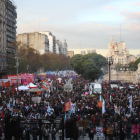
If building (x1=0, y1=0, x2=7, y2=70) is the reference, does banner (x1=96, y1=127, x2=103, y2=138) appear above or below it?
below

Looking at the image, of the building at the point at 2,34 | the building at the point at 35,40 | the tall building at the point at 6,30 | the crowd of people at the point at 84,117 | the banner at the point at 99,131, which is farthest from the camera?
the building at the point at 35,40

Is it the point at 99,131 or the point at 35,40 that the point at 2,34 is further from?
the point at 35,40

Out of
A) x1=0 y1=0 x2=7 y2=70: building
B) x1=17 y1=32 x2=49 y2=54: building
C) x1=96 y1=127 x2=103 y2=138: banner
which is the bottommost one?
x1=96 y1=127 x2=103 y2=138: banner

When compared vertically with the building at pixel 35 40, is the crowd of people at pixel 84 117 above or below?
below

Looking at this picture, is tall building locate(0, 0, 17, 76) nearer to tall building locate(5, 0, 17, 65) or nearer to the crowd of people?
tall building locate(5, 0, 17, 65)

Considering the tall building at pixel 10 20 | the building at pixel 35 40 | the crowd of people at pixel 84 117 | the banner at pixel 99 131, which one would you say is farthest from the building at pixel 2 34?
the building at pixel 35 40

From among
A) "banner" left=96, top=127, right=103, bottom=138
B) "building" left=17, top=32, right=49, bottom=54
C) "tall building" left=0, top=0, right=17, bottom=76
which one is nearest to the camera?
"banner" left=96, top=127, right=103, bottom=138

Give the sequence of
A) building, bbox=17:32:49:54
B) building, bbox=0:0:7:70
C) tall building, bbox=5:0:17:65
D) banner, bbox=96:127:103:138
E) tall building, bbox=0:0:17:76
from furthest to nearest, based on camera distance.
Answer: building, bbox=17:32:49:54 < tall building, bbox=5:0:17:65 < tall building, bbox=0:0:17:76 < building, bbox=0:0:7:70 < banner, bbox=96:127:103:138

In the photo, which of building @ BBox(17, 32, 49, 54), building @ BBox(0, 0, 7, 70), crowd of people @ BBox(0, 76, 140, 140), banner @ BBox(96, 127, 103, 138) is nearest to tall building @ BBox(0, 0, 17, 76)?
building @ BBox(0, 0, 7, 70)

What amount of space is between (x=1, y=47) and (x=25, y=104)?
33395 millimetres

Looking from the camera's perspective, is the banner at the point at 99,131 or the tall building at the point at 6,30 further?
the tall building at the point at 6,30

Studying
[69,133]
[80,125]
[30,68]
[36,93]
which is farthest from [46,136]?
[30,68]

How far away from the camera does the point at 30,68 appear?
7025 cm

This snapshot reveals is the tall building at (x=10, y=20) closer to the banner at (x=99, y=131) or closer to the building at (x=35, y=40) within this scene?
the building at (x=35, y=40)
